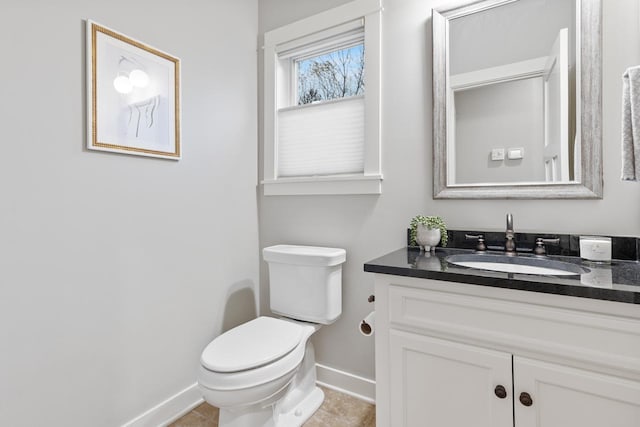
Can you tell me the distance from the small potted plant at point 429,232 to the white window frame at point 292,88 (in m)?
0.32

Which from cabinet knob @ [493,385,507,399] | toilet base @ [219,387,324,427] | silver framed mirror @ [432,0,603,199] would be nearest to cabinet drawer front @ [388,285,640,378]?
cabinet knob @ [493,385,507,399]

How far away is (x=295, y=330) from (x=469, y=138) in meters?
1.19

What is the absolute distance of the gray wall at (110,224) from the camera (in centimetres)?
112

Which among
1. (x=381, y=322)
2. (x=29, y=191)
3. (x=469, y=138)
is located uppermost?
(x=469, y=138)

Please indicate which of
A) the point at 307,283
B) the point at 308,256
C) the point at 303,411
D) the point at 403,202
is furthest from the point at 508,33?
the point at 303,411

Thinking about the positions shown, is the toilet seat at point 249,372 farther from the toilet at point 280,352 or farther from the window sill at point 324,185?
the window sill at point 324,185

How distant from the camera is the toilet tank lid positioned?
1631 mm

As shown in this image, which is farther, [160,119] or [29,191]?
[160,119]

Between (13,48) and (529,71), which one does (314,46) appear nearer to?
(529,71)

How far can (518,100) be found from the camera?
140 cm

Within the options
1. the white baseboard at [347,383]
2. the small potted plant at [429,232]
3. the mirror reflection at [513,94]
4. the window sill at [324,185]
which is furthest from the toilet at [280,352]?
the mirror reflection at [513,94]

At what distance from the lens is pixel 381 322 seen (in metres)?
1.17

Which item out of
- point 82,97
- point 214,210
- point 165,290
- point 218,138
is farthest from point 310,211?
point 82,97

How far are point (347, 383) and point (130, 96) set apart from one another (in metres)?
1.80
